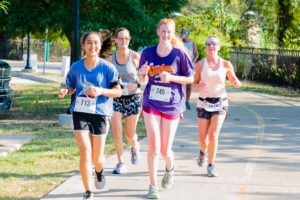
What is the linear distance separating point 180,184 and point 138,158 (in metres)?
1.10

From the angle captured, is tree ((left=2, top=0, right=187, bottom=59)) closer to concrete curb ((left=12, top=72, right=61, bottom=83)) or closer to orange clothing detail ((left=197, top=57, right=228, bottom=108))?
orange clothing detail ((left=197, top=57, right=228, bottom=108))

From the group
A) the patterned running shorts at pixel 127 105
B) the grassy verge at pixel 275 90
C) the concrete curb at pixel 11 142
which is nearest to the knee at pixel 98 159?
the patterned running shorts at pixel 127 105

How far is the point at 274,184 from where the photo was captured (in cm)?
639

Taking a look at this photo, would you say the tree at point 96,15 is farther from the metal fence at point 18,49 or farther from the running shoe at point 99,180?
the metal fence at point 18,49

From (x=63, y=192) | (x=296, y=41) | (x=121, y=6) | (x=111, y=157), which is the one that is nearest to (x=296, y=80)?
(x=296, y=41)

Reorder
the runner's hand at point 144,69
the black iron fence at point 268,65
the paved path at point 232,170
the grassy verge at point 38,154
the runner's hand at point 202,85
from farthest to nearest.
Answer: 1. the black iron fence at point 268,65
2. the runner's hand at point 202,85
3. the grassy verge at point 38,154
4. the paved path at point 232,170
5. the runner's hand at point 144,69

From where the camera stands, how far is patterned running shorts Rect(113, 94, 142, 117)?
22.8ft

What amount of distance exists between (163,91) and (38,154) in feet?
9.50

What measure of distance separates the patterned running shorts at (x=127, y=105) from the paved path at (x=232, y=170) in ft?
2.57

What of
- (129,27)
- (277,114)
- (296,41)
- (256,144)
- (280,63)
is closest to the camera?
(256,144)

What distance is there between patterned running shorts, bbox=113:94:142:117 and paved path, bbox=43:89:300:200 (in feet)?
2.57

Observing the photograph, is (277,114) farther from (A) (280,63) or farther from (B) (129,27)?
(A) (280,63)

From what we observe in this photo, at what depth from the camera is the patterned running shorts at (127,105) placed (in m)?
6.94

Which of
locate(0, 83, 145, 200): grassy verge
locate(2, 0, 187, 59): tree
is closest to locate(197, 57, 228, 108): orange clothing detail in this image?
locate(0, 83, 145, 200): grassy verge
